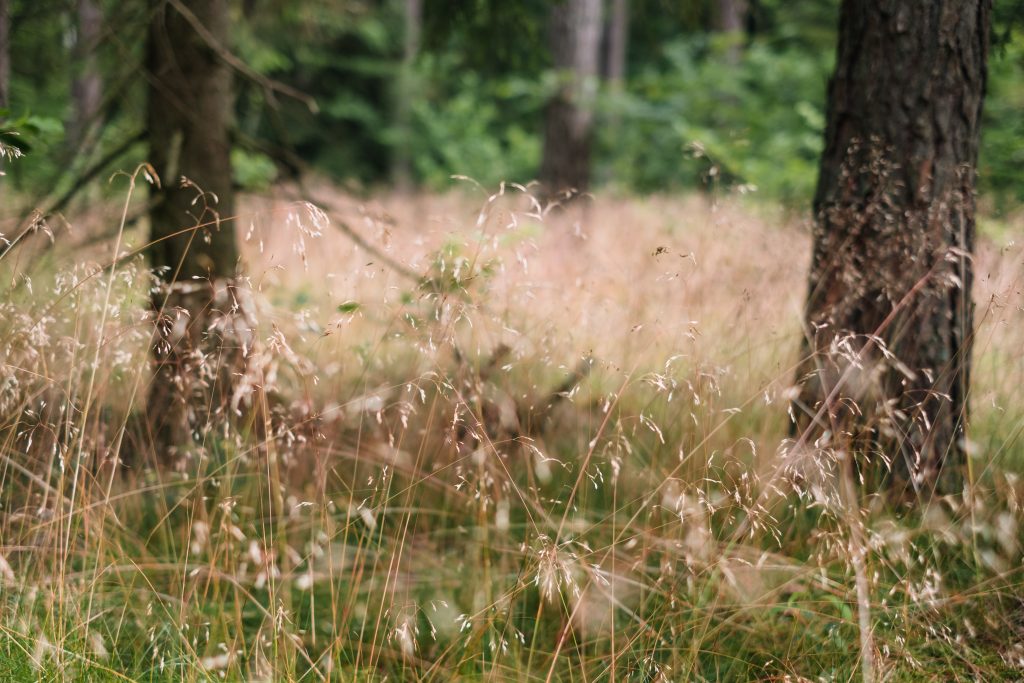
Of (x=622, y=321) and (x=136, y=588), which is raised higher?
(x=622, y=321)

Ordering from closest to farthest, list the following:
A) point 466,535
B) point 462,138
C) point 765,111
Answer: point 466,535
point 765,111
point 462,138

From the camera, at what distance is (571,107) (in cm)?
905

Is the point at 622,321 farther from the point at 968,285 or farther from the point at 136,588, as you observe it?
the point at 136,588

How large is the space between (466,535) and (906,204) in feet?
5.93

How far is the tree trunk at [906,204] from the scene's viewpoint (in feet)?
8.21

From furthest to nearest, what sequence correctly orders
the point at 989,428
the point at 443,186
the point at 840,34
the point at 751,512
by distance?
the point at 443,186, the point at 840,34, the point at 989,428, the point at 751,512

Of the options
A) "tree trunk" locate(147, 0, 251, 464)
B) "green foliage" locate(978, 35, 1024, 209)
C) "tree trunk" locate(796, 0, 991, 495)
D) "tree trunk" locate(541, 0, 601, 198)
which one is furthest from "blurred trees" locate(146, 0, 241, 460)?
"tree trunk" locate(541, 0, 601, 198)

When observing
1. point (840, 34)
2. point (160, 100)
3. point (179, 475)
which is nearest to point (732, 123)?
point (840, 34)

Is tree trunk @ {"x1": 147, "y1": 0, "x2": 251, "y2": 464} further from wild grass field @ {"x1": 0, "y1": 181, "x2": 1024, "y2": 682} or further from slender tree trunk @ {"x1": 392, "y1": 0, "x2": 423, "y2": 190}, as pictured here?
slender tree trunk @ {"x1": 392, "y1": 0, "x2": 423, "y2": 190}

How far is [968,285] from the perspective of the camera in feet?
8.59

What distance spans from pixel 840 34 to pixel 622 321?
130 centimetres

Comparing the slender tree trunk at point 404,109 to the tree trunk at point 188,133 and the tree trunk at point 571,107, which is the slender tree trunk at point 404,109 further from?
the tree trunk at point 188,133

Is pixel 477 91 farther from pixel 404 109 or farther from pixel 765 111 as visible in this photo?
pixel 765 111

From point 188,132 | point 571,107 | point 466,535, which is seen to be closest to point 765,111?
point 571,107
